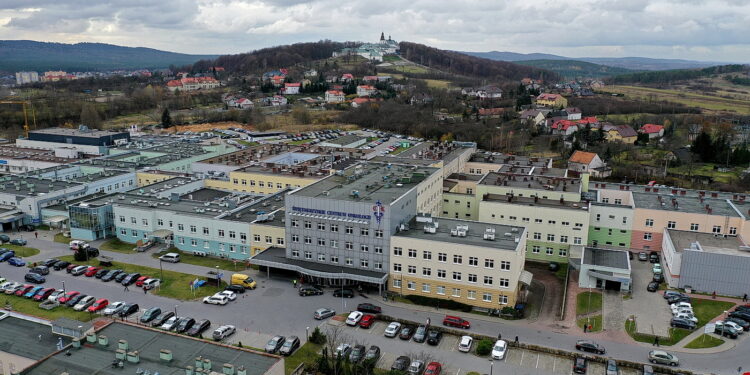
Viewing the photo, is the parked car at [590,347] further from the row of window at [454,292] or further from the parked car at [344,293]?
the parked car at [344,293]

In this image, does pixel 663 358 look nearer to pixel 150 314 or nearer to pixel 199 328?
pixel 199 328

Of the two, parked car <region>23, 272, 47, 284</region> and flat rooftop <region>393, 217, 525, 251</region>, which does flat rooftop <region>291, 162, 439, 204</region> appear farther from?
parked car <region>23, 272, 47, 284</region>

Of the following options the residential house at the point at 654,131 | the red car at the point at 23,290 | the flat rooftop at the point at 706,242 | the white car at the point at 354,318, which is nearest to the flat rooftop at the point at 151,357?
the white car at the point at 354,318

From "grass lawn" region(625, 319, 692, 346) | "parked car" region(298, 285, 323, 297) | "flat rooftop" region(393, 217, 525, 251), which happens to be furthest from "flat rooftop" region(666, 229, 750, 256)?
"parked car" region(298, 285, 323, 297)

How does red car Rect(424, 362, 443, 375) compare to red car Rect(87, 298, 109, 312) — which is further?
red car Rect(87, 298, 109, 312)

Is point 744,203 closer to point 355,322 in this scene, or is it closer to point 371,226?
point 371,226

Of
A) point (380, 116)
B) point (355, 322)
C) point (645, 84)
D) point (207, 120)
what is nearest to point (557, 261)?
point (355, 322)

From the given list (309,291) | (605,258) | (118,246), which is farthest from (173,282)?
(605,258)
